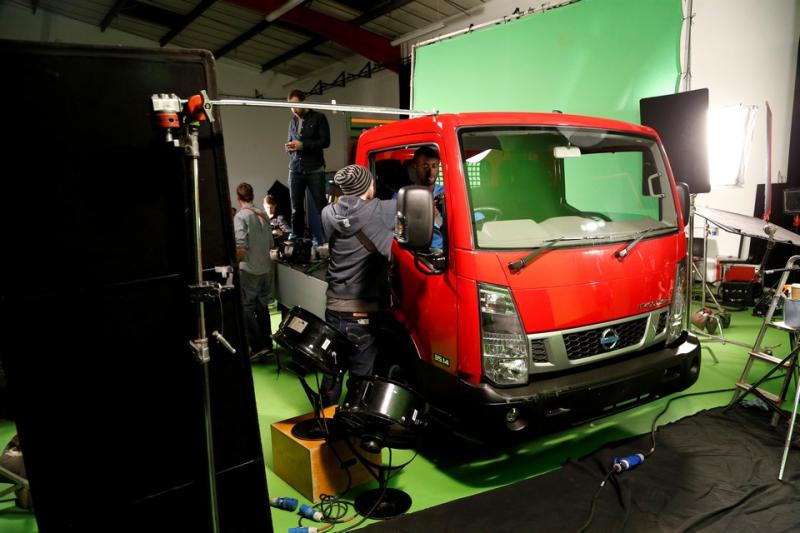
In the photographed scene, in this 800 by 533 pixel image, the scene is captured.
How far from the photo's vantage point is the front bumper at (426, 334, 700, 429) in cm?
251

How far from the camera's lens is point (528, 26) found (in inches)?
249

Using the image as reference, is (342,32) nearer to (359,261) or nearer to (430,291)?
(359,261)

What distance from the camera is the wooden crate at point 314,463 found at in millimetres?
2770

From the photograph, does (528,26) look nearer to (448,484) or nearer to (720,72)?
(720,72)

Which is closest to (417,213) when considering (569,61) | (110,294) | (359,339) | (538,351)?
(538,351)

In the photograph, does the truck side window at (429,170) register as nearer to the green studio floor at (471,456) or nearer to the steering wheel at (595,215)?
the steering wheel at (595,215)

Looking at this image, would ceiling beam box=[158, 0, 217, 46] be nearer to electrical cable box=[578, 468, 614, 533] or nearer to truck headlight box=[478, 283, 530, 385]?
truck headlight box=[478, 283, 530, 385]

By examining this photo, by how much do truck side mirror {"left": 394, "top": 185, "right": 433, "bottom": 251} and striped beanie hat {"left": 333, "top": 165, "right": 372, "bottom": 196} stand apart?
2.22ft

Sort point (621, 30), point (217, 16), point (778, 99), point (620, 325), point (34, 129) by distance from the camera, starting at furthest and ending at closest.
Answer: point (217, 16) → point (778, 99) → point (621, 30) → point (620, 325) → point (34, 129)

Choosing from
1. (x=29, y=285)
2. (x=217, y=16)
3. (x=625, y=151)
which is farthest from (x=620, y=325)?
(x=217, y=16)

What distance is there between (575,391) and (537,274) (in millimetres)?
623

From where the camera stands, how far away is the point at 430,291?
9.36ft

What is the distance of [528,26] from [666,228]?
423 cm

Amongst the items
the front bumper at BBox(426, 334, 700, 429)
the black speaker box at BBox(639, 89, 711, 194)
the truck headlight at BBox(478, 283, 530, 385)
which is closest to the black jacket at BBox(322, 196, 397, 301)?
the front bumper at BBox(426, 334, 700, 429)
